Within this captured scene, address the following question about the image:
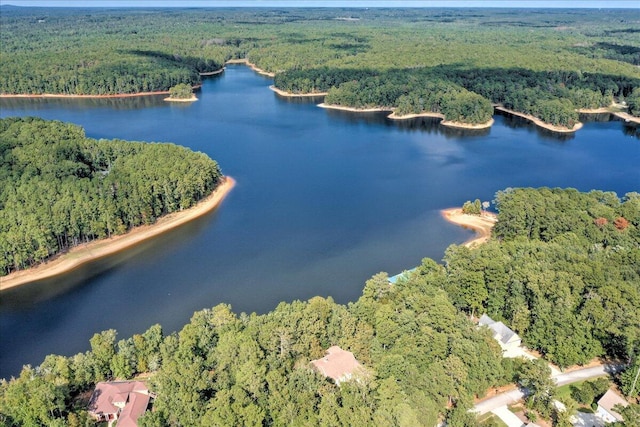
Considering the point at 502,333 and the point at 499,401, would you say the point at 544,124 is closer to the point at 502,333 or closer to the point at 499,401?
the point at 502,333

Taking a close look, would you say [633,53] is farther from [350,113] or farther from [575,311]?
[575,311]

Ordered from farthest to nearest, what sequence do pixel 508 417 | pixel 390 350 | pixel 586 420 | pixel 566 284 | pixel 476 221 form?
pixel 476 221 < pixel 566 284 < pixel 390 350 < pixel 508 417 < pixel 586 420

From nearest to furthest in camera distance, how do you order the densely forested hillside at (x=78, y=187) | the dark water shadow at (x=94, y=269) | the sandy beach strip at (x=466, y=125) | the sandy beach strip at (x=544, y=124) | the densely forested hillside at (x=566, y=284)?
the densely forested hillside at (x=566, y=284) < the dark water shadow at (x=94, y=269) < the densely forested hillside at (x=78, y=187) < the sandy beach strip at (x=544, y=124) < the sandy beach strip at (x=466, y=125)

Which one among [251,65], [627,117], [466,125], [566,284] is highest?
[251,65]

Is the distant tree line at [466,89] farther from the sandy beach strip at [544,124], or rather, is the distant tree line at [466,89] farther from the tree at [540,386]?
the tree at [540,386]

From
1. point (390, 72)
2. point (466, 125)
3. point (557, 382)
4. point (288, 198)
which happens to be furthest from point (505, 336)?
point (390, 72)

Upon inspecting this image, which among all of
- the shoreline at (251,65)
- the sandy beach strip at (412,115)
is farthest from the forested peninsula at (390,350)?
the shoreline at (251,65)

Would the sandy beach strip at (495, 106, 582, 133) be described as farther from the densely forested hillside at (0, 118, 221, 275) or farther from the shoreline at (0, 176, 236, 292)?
the shoreline at (0, 176, 236, 292)
